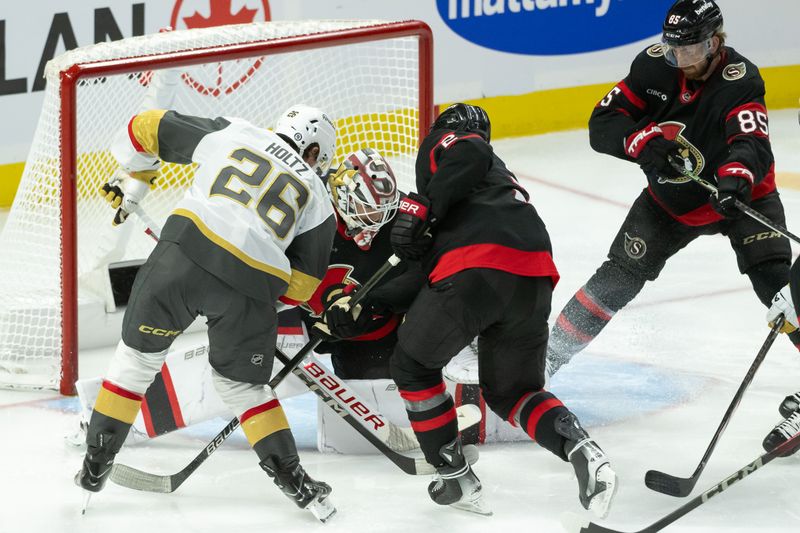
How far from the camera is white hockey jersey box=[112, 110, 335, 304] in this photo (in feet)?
10.6

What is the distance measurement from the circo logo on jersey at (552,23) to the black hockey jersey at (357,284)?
117 inches

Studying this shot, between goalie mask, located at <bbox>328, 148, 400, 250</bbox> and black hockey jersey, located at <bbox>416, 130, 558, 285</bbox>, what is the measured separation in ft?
0.66

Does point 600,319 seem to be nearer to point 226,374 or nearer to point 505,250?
point 505,250

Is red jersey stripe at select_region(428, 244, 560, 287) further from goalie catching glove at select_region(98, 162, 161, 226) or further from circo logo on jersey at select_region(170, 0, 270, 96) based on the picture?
circo logo on jersey at select_region(170, 0, 270, 96)

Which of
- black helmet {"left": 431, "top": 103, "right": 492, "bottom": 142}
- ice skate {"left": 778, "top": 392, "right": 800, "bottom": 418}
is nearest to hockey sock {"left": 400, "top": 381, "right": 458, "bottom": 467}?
black helmet {"left": 431, "top": 103, "right": 492, "bottom": 142}

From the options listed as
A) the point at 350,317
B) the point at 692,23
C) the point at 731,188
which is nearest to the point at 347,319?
the point at 350,317

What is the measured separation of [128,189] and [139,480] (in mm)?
764

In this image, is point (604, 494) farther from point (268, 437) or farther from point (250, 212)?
point (250, 212)

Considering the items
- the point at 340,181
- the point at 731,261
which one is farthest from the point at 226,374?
the point at 731,261

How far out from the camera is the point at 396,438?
379cm

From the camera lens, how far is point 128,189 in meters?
3.71

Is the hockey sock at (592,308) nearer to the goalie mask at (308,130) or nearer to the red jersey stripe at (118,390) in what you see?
the goalie mask at (308,130)

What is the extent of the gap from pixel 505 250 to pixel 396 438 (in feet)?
2.56

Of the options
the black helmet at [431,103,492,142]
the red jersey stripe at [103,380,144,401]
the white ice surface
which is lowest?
the white ice surface
